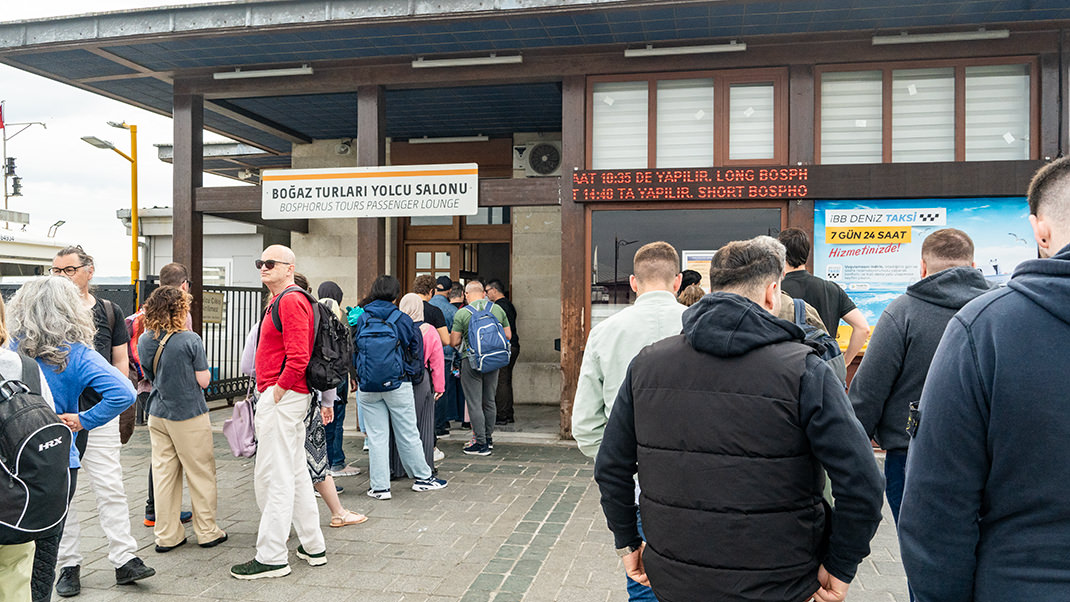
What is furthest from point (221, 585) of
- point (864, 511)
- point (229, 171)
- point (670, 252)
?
point (229, 171)

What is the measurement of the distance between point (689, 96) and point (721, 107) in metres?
0.37

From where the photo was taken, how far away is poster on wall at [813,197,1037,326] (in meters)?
7.27

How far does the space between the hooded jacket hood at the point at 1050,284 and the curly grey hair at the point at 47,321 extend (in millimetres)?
3963

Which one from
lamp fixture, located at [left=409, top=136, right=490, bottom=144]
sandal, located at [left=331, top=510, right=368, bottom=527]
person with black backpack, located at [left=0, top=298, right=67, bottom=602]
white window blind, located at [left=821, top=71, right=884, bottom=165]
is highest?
lamp fixture, located at [left=409, top=136, right=490, bottom=144]

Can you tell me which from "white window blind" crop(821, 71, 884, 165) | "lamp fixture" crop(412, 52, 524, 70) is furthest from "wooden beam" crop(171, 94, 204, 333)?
"white window blind" crop(821, 71, 884, 165)

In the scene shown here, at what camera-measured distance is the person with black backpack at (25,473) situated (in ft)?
8.00

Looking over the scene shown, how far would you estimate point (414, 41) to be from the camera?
785 cm

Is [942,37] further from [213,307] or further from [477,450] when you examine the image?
[213,307]

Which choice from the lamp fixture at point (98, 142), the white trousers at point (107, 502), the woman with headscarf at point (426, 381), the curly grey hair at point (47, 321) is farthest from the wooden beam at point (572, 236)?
the lamp fixture at point (98, 142)

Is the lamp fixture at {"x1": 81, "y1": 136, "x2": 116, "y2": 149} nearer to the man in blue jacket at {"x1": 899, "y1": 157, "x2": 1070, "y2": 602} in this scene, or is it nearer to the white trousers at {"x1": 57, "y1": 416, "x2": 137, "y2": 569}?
the white trousers at {"x1": 57, "y1": 416, "x2": 137, "y2": 569}

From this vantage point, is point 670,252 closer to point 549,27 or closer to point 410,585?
point 410,585

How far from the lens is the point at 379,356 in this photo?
598 centimetres

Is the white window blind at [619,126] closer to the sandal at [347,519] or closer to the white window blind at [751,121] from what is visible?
the white window blind at [751,121]

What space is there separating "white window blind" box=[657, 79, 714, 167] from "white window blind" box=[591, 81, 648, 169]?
7.6 inches
